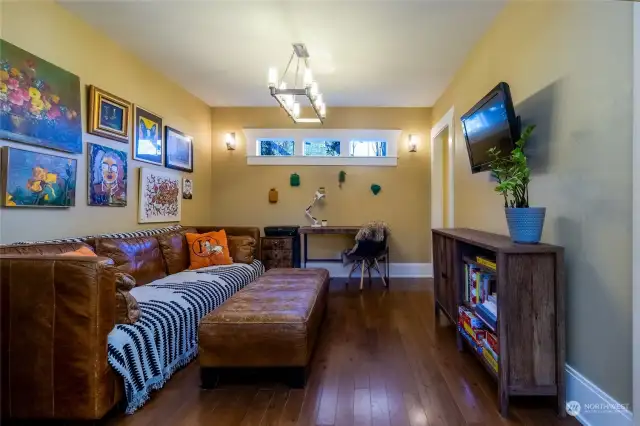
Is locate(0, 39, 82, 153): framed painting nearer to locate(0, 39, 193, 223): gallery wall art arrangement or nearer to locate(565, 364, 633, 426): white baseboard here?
locate(0, 39, 193, 223): gallery wall art arrangement

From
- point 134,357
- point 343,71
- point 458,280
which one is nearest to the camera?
point 134,357

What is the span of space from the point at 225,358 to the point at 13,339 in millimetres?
984

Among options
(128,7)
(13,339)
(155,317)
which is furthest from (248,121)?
(13,339)

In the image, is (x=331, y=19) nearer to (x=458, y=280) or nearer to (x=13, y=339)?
(x=458, y=280)

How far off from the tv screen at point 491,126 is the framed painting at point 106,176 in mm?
3093

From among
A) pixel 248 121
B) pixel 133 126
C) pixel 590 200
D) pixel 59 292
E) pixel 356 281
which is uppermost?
pixel 248 121

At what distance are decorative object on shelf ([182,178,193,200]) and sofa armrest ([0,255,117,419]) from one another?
2.88 meters

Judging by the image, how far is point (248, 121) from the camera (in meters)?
5.09

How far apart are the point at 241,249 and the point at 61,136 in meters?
2.02

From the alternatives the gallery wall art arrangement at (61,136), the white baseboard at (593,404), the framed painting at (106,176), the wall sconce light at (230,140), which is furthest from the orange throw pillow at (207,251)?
the white baseboard at (593,404)

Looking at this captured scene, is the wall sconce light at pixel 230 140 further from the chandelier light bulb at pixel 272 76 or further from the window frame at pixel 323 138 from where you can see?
the chandelier light bulb at pixel 272 76

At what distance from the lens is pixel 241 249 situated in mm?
3869

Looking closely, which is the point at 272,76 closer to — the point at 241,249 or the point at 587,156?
the point at 241,249

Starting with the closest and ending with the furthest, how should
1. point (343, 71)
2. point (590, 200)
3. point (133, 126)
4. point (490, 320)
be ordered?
point (590, 200) < point (490, 320) < point (133, 126) < point (343, 71)
